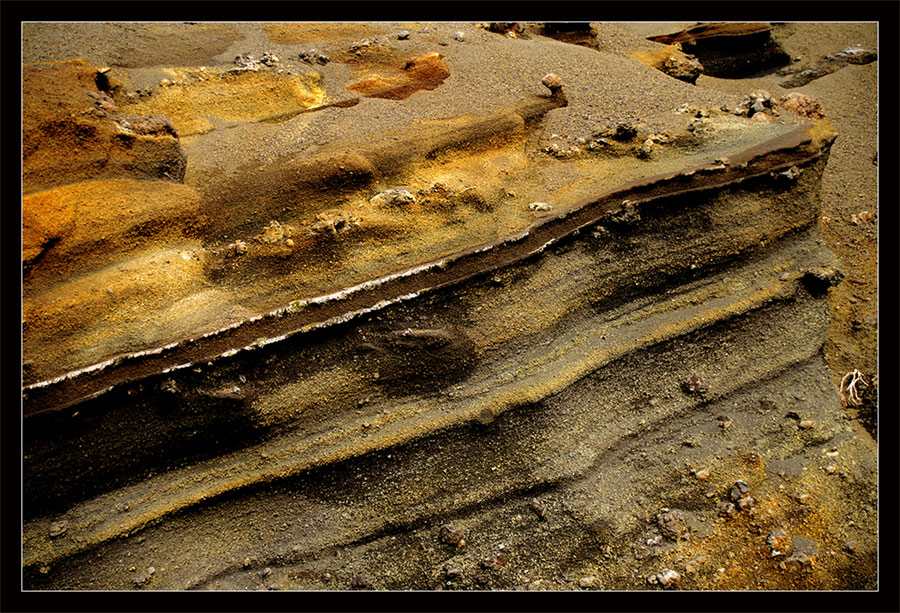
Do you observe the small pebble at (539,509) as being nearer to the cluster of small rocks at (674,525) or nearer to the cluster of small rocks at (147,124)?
the cluster of small rocks at (674,525)

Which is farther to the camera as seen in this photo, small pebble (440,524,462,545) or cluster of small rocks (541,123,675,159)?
cluster of small rocks (541,123,675,159)

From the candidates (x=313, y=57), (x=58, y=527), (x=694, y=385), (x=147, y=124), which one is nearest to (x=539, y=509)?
(x=694, y=385)

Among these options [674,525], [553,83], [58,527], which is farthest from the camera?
[553,83]

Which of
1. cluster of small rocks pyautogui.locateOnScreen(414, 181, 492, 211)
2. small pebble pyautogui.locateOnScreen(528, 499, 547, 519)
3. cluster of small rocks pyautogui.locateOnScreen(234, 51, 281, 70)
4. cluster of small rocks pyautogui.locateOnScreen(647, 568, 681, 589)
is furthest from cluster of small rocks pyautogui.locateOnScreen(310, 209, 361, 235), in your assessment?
cluster of small rocks pyautogui.locateOnScreen(647, 568, 681, 589)

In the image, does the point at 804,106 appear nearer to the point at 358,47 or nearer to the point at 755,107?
the point at 755,107

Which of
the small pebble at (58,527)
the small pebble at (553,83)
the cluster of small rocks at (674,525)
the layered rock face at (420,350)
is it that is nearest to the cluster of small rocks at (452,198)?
the layered rock face at (420,350)

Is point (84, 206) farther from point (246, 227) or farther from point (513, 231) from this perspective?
point (513, 231)

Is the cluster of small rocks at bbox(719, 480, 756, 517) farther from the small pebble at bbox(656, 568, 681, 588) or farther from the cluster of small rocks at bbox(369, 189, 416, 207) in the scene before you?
the cluster of small rocks at bbox(369, 189, 416, 207)
